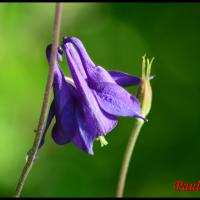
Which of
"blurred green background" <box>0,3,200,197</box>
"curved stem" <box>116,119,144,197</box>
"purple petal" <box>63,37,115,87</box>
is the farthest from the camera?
"blurred green background" <box>0,3,200,197</box>

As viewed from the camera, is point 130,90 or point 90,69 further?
point 130,90

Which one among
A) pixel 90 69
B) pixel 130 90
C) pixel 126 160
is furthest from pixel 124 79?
pixel 130 90

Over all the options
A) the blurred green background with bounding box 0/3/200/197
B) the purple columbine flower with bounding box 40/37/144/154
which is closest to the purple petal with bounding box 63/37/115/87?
the purple columbine flower with bounding box 40/37/144/154

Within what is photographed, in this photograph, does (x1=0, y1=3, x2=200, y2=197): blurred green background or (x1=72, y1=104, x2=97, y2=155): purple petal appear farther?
(x1=0, y1=3, x2=200, y2=197): blurred green background

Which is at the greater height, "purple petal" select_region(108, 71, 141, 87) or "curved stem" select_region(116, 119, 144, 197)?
"purple petal" select_region(108, 71, 141, 87)

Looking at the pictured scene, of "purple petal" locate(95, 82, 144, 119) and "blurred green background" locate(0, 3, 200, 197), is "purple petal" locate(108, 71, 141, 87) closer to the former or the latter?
"purple petal" locate(95, 82, 144, 119)

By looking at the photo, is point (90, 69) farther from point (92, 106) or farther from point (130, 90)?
point (130, 90)

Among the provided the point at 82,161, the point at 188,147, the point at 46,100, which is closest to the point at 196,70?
the point at 188,147
